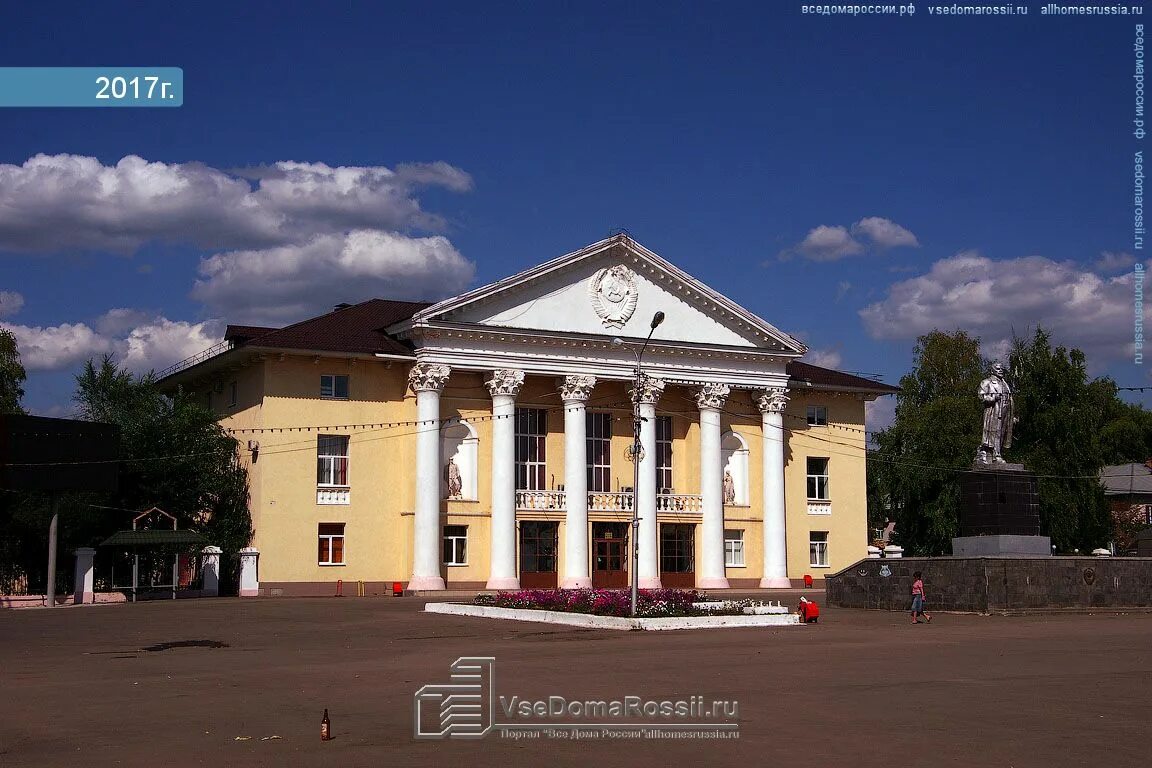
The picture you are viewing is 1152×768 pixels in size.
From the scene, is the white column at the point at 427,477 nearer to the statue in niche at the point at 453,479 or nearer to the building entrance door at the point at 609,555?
the statue in niche at the point at 453,479

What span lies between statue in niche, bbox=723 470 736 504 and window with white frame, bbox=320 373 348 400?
17442mm

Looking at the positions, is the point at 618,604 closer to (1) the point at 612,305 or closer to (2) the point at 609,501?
(2) the point at 609,501

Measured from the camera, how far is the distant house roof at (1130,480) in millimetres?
86562

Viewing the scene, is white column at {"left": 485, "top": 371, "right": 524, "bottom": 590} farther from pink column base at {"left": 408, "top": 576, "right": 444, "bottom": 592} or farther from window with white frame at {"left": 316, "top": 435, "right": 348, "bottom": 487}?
window with white frame at {"left": 316, "top": 435, "right": 348, "bottom": 487}

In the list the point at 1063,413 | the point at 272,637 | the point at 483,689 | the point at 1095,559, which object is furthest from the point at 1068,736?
the point at 1063,413

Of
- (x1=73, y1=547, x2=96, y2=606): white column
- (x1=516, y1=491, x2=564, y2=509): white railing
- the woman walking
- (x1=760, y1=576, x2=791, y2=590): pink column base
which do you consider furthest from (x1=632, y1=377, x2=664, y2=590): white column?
(x1=73, y1=547, x2=96, y2=606): white column

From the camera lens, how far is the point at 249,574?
45.0 m

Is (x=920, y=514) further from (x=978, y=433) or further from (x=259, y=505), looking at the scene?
(x=259, y=505)

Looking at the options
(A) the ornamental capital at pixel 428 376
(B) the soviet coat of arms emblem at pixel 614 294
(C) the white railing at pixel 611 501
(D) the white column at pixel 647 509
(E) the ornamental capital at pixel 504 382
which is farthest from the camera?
(B) the soviet coat of arms emblem at pixel 614 294

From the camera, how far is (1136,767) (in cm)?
1048

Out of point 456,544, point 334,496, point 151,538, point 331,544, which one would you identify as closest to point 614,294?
point 456,544

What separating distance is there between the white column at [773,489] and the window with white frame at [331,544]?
18374 mm

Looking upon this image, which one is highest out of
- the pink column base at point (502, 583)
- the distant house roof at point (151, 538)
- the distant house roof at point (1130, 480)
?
the distant house roof at point (1130, 480)

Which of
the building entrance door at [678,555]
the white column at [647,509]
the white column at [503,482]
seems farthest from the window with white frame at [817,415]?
the white column at [503,482]
